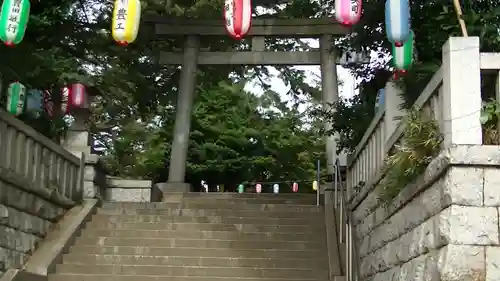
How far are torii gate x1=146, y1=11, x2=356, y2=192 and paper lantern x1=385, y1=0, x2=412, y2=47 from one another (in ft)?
25.8

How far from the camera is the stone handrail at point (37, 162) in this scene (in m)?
8.38

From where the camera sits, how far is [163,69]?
59.2ft

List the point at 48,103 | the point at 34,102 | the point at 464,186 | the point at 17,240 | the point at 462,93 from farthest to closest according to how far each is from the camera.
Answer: the point at 48,103 < the point at 34,102 < the point at 17,240 < the point at 462,93 < the point at 464,186

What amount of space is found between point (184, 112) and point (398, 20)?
364 inches

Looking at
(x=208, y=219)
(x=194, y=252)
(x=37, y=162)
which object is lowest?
(x=194, y=252)

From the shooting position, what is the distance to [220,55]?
51.8 ft

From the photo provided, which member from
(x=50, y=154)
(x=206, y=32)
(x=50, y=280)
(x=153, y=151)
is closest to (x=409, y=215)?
(x=50, y=280)

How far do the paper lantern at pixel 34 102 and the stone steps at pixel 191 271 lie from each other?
131 inches

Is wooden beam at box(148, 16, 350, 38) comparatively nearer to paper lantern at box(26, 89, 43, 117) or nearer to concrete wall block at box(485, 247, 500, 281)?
paper lantern at box(26, 89, 43, 117)

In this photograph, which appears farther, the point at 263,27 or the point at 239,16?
the point at 263,27

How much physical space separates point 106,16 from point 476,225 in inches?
487

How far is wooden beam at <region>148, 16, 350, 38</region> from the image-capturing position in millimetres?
15070

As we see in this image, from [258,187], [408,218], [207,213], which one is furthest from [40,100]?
[258,187]

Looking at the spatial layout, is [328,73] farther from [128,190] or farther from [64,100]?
[64,100]
